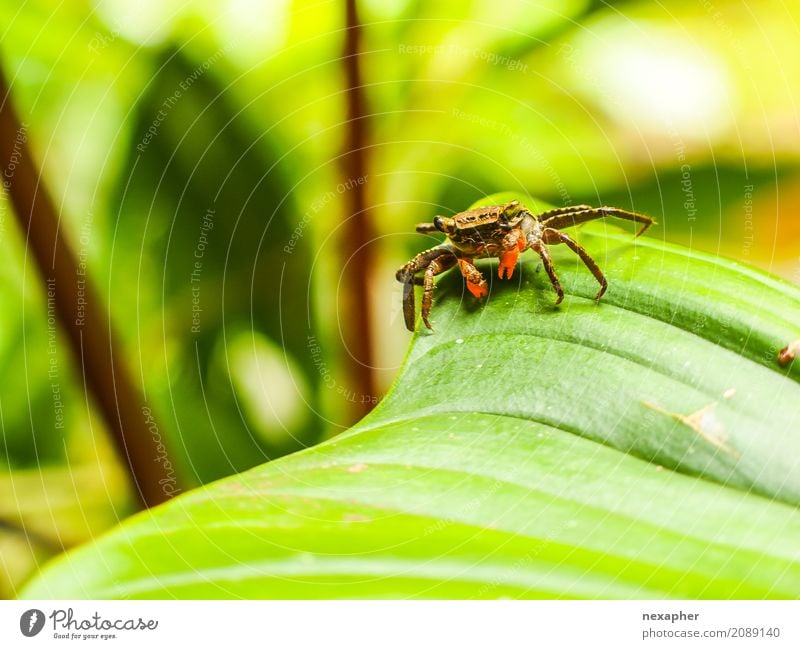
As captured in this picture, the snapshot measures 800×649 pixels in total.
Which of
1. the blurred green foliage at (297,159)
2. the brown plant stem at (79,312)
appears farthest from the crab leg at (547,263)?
the brown plant stem at (79,312)

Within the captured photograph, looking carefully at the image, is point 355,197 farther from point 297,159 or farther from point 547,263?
point 547,263

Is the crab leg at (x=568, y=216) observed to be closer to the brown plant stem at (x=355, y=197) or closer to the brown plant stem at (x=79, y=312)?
the brown plant stem at (x=355, y=197)

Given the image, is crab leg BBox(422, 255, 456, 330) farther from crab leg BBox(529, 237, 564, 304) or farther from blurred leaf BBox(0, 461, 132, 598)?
blurred leaf BBox(0, 461, 132, 598)

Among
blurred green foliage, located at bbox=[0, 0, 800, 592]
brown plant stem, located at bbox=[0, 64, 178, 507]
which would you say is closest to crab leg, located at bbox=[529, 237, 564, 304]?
blurred green foliage, located at bbox=[0, 0, 800, 592]

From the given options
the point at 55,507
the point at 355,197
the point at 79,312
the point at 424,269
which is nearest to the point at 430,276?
the point at 424,269
